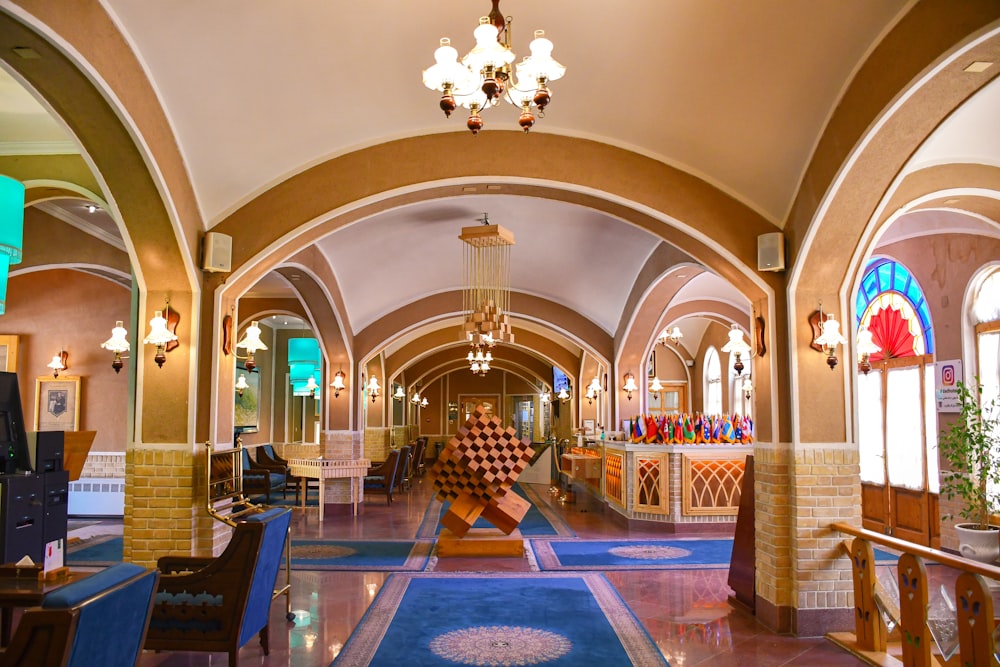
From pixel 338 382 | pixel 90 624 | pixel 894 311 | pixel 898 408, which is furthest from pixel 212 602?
pixel 894 311

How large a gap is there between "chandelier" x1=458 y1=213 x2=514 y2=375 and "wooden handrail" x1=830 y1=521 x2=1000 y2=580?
459 cm

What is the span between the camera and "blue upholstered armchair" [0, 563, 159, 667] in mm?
2012

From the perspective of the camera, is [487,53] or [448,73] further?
[448,73]

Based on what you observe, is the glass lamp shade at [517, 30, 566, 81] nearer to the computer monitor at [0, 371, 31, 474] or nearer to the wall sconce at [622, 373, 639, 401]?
the computer monitor at [0, 371, 31, 474]

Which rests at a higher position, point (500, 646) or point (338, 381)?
point (338, 381)

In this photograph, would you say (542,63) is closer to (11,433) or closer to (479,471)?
(11,433)

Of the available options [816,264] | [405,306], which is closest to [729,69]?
[816,264]

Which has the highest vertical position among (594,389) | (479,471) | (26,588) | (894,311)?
(894,311)

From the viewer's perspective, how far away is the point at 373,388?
51.0 feet

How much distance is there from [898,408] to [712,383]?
785cm

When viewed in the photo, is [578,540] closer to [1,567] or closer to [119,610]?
[1,567]

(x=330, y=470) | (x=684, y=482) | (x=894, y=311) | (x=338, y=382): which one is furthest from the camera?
(x=338, y=382)

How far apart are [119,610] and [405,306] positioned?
9661 mm

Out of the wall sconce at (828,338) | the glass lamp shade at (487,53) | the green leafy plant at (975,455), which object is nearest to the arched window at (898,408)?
the green leafy plant at (975,455)
